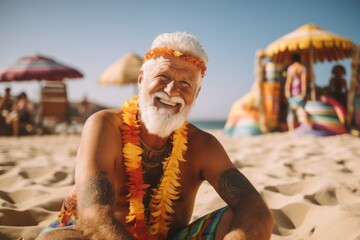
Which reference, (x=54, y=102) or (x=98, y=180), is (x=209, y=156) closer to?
(x=98, y=180)

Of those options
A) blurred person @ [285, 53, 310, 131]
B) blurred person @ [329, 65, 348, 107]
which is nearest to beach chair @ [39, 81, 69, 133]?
blurred person @ [285, 53, 310, 131]

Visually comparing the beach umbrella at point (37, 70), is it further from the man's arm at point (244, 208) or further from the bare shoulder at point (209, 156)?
the man's arm at point (244, 208)

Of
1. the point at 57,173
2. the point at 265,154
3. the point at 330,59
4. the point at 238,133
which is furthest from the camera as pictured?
the point at 330,59

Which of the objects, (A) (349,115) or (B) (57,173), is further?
(A) (349,115)

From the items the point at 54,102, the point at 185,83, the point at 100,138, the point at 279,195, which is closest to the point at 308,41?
the point at 279,195

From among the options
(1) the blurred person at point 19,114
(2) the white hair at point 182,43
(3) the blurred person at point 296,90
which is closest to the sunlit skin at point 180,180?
(2) the white hair at point 182,43

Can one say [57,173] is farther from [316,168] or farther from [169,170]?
[316,168]

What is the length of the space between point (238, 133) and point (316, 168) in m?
5.36

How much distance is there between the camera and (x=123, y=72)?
15273mm

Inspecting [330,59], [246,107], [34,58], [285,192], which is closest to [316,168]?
[285,192]

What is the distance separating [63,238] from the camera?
1.45 metres

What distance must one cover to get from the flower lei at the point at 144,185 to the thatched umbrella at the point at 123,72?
1349 cm

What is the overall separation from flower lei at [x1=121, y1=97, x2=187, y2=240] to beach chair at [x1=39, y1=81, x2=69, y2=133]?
10.3 metres

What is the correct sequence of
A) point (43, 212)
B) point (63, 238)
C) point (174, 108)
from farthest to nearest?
point (43, 212)
point (174, 108)
point (63, 238)
